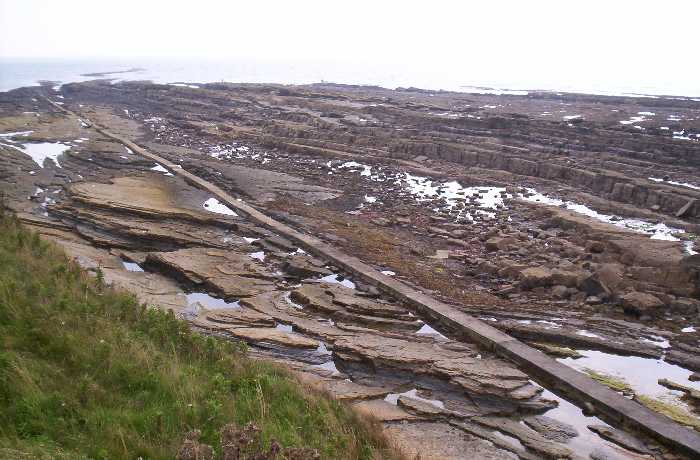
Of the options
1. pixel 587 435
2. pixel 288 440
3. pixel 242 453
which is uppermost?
pixel 242 453

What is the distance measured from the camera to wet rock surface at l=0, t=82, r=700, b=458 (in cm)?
899

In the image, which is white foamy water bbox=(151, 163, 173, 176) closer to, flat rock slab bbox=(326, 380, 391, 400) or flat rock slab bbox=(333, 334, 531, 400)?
flat rock slab bbox=(333, 334, 531, 400)

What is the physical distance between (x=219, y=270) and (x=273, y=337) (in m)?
3.49

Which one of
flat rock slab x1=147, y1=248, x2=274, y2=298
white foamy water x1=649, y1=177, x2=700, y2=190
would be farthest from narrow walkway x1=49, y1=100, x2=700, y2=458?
white foamy water x1=649, y1=177, x2=700, y2=190

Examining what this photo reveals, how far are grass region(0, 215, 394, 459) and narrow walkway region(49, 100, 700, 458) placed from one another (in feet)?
12.8

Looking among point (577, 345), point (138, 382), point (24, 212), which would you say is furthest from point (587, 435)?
point (24, 212)

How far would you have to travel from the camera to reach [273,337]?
10.1 meters

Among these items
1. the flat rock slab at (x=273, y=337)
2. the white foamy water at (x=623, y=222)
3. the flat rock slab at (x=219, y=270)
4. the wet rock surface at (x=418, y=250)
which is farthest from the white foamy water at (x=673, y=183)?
the flat rock slab at (x=273, y=337)

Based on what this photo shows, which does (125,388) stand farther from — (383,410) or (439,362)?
(439,362)

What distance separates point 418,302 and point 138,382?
683cm

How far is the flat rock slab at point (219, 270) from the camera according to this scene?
12305 mm

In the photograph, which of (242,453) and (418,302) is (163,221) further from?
(242,453)

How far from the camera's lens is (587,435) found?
805 cm

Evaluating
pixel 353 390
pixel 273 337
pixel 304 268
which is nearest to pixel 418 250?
pixel 304 268
